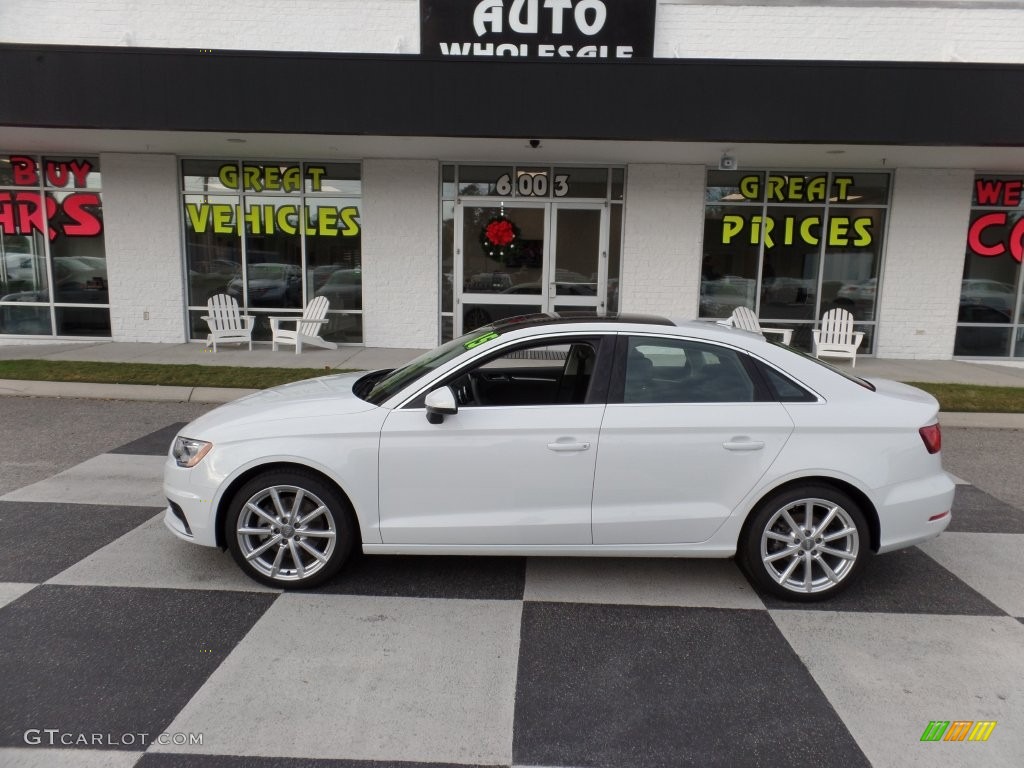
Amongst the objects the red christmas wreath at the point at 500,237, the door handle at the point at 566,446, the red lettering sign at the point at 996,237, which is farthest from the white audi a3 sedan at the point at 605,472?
the red lettering sign at the point at 996,237

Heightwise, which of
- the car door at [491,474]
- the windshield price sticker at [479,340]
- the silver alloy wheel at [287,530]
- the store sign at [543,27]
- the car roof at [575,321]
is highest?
the store sign at [543,27]

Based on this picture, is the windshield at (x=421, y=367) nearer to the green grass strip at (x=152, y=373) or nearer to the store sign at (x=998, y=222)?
the green grass strip at (x=152, y=373)

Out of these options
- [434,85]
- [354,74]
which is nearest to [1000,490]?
[434,85]

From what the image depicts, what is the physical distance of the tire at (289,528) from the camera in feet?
13.2

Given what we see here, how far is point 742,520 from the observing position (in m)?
4.03

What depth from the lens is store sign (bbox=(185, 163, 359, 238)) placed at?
1318cm

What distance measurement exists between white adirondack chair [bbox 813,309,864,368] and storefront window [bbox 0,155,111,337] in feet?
43.2

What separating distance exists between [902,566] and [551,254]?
30.4 feet

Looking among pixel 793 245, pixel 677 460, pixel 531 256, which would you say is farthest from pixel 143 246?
pixel 677 460

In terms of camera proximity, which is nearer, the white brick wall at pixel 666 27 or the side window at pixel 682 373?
the side window at pixel 682 373

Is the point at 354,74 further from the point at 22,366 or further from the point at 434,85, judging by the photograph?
the point at 22,366

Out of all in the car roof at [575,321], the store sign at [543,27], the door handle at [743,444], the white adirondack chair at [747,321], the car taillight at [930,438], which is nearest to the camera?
the door handle at [743,444]

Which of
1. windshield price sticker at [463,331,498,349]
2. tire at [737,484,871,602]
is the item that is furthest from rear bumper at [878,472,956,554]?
windshield price sticker at [463,331,498,349]

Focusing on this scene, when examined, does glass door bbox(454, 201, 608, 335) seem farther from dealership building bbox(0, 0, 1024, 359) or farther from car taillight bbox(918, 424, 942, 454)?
car taillight bbox(918, 424, 942, 454)
